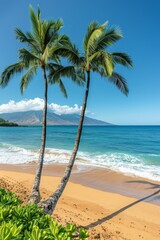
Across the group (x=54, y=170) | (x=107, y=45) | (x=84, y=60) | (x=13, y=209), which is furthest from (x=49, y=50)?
(x=54, y=170)

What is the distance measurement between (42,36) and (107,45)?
8.72 feet

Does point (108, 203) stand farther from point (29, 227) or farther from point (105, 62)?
point (29, 227)

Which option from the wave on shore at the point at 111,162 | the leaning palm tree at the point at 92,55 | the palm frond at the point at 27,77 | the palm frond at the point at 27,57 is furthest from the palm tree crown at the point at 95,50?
the wave on shore at the point at 111,162

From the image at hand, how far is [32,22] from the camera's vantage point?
7789 millimetres

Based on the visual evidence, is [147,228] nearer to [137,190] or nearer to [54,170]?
[137,190]

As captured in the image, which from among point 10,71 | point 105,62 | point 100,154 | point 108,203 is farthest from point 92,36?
point 100,154

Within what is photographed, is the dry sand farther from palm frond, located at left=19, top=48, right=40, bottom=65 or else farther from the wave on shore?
palm frond, located at left=19, top=48, right=40, bottom=65

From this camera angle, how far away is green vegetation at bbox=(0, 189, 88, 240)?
6.52ft

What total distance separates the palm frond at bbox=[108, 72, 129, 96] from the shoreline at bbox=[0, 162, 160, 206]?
18.0 feet

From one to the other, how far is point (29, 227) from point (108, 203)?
6888 mm

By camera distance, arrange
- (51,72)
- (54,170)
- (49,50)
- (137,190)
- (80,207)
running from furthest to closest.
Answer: (54,170)
(137,190)
(51,72)
(80,207)
(49,50)

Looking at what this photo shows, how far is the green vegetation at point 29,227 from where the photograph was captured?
1986 millimetres

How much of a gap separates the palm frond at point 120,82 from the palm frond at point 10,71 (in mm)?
3966

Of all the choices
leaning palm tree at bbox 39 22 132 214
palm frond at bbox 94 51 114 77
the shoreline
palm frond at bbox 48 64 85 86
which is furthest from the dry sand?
palm frond at bbox 48 64 85 86
